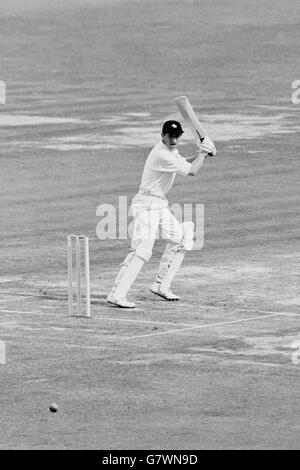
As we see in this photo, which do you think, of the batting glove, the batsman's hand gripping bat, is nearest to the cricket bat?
the batsman's hand gripping bat

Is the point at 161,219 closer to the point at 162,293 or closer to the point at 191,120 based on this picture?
the point at 162,293

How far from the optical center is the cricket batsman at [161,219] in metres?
21.1

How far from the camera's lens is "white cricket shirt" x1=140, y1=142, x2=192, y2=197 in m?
21.2

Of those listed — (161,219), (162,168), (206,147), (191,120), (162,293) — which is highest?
(191,120)

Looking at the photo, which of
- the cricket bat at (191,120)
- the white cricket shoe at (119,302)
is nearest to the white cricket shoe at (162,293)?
the white cricket shoe at (119,302)

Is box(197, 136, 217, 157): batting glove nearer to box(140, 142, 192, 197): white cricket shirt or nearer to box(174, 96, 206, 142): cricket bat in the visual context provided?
box(174, 96, 206, 142): cricket bat

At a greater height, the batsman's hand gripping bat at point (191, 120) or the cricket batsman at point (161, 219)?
the batsman's hand gripping bat at point (191, 120)

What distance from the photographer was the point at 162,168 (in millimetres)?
21281

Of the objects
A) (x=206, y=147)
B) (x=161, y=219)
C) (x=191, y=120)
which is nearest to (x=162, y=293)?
(x=161, y=219)

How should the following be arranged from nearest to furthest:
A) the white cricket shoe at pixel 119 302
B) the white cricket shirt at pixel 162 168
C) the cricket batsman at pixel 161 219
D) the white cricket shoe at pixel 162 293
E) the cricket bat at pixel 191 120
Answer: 1. the white cricket shoe at pixel 119 302
2. the cricket batsman at pixel 161 219
3. the white cricket shirt at pixel 162 168
4. the white cricket shoe at pixel 162 293
5. the cricket bat at pixel 191 120

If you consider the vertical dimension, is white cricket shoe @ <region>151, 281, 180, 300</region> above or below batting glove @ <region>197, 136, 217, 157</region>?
below

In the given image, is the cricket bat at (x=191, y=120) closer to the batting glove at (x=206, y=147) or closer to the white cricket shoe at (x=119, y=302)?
the batting glove at (x=206, y=147)

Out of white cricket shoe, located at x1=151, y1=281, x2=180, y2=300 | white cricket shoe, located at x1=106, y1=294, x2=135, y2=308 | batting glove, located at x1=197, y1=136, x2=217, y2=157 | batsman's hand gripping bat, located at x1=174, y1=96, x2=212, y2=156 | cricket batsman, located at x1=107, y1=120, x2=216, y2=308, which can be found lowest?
white cricket shoe, located at x1=106, y1=294, x2=135, y2=308

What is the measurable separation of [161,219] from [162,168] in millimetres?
693
